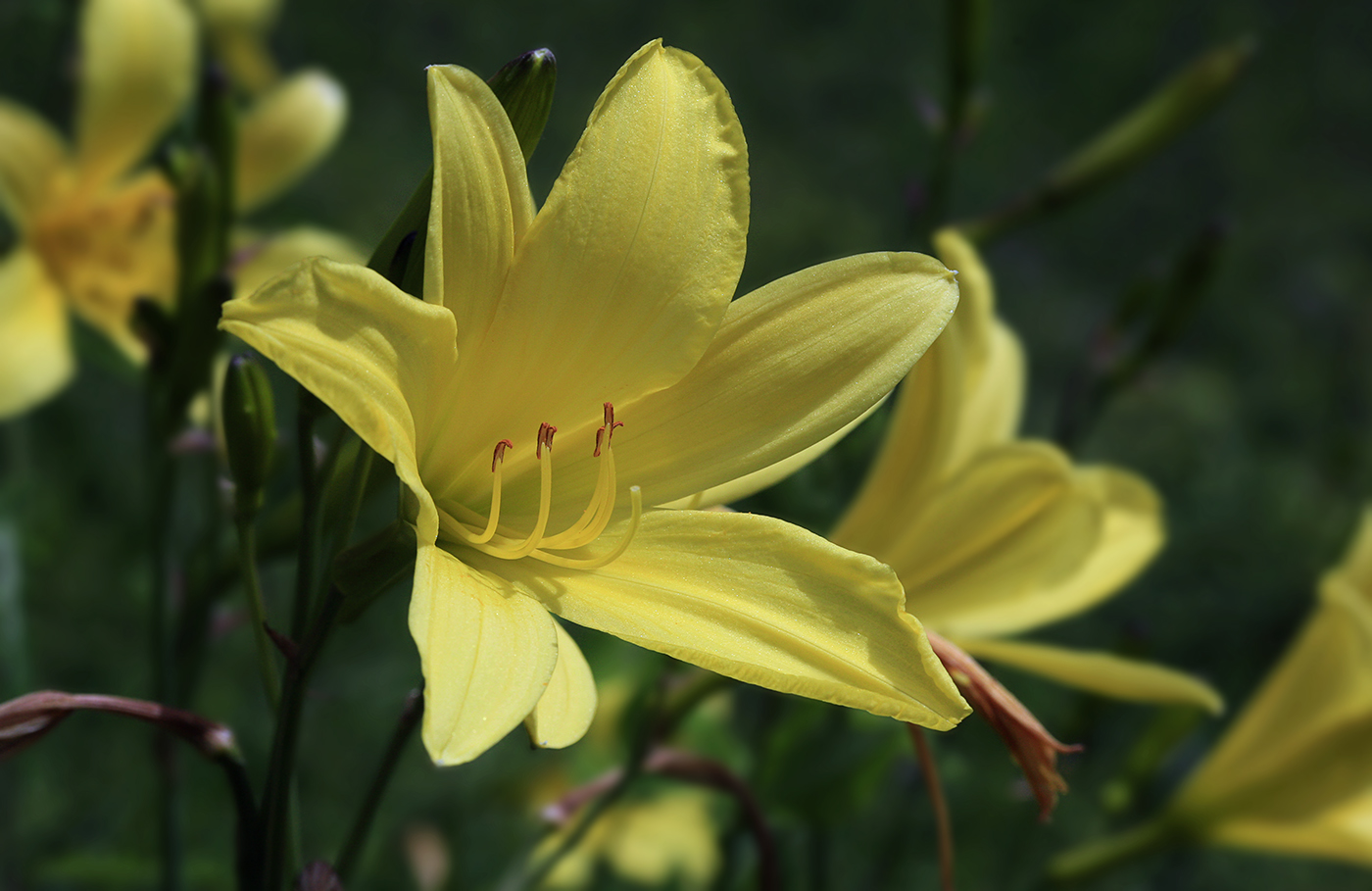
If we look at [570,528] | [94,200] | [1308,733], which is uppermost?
[570,528]

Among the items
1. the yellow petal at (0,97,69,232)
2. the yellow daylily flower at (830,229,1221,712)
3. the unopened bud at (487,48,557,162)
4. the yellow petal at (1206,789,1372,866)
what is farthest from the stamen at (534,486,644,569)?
the yellow petal at (0,97,69,232)

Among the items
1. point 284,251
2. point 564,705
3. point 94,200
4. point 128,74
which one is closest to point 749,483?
point 564,705

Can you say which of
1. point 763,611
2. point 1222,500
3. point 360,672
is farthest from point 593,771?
point 1222,500

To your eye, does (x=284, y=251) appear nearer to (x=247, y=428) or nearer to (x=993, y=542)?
(x=247, y=428)

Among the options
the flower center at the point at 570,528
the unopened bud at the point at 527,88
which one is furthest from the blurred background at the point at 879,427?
the unopened bud at the point at 527,88

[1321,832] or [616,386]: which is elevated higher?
[616,386]

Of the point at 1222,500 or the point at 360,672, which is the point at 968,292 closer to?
the point at 360,672

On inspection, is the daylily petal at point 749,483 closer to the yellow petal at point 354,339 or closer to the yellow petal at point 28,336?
the yellow petal at point 354,339
